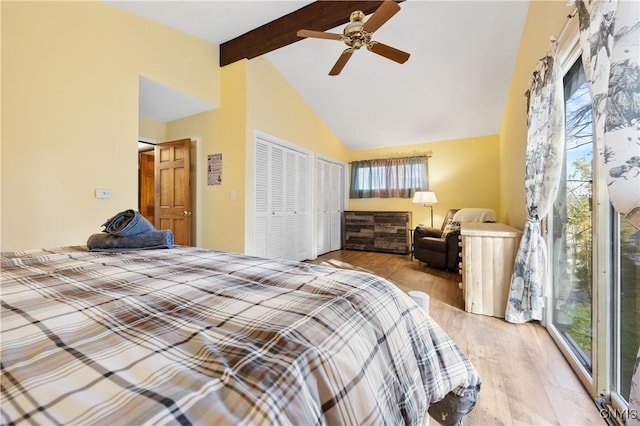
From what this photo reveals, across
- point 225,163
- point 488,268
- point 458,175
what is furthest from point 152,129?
point 458,175

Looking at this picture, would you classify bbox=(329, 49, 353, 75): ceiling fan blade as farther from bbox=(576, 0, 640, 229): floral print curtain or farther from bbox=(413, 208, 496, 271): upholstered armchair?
bbox=(413, 208, 496, 271): upholstered armchair

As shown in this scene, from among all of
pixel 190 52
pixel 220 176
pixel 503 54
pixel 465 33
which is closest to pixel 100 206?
pixel 220 176

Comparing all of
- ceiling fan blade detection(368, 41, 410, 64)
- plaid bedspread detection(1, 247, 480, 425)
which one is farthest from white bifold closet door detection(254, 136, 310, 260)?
plaid bedspread detection(1, 247, 480, 425)

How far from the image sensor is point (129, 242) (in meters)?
1.49

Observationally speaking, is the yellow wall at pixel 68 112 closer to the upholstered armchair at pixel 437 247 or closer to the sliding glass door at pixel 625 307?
the sliding glass door at pixel 625 307

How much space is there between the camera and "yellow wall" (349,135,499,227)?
469 centimetres

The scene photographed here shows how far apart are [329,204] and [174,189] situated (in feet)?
9.11

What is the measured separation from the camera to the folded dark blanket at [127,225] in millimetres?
1493

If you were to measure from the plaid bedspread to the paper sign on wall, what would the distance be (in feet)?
8.25

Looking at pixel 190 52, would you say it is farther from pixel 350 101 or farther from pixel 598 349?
pixel 598 349

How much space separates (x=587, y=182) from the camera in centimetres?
156

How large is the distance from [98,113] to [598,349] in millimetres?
3989

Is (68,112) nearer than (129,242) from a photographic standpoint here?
No

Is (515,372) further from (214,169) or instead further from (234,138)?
(214,169)
